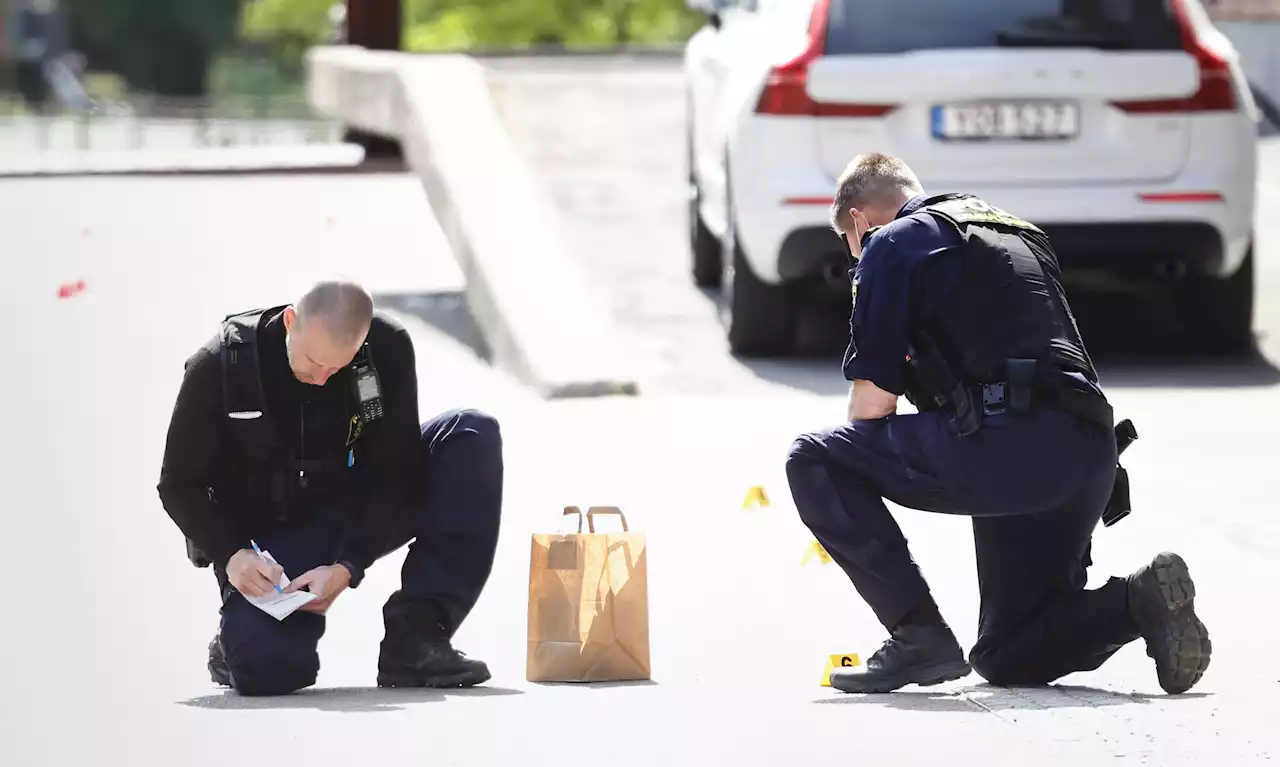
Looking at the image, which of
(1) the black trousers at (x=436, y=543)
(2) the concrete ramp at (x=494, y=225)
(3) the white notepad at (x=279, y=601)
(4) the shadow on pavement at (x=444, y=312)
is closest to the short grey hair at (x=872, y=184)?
(1) the black trousers at (x=436, y=543)

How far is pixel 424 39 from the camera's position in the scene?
44.3 metres

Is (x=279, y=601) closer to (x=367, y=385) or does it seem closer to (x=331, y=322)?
(x=367, y=385)

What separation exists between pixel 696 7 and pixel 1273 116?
8.54 meters

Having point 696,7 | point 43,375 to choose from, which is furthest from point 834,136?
point 43,375

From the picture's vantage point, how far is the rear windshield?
9977mm

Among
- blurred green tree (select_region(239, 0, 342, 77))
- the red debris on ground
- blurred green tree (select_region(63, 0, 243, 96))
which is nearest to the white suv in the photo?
the red debris on ground

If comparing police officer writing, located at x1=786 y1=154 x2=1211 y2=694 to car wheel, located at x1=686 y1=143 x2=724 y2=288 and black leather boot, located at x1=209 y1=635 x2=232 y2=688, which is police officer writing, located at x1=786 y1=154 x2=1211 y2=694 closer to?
black leather boot, located at x1=209 y1=635 x2=232 y2=688

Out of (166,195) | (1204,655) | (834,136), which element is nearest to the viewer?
(1204,655)

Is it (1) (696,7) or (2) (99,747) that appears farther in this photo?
(1) (696,7)

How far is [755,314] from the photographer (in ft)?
34.6

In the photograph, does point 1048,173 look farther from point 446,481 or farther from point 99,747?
point 99,747

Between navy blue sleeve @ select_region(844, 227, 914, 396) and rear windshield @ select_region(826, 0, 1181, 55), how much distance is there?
15.5ft

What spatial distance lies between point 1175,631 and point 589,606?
1.25 m

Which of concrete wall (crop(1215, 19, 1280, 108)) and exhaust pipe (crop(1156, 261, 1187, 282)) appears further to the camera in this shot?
concrete wall (crop(1215, 19, 1280, 108))
